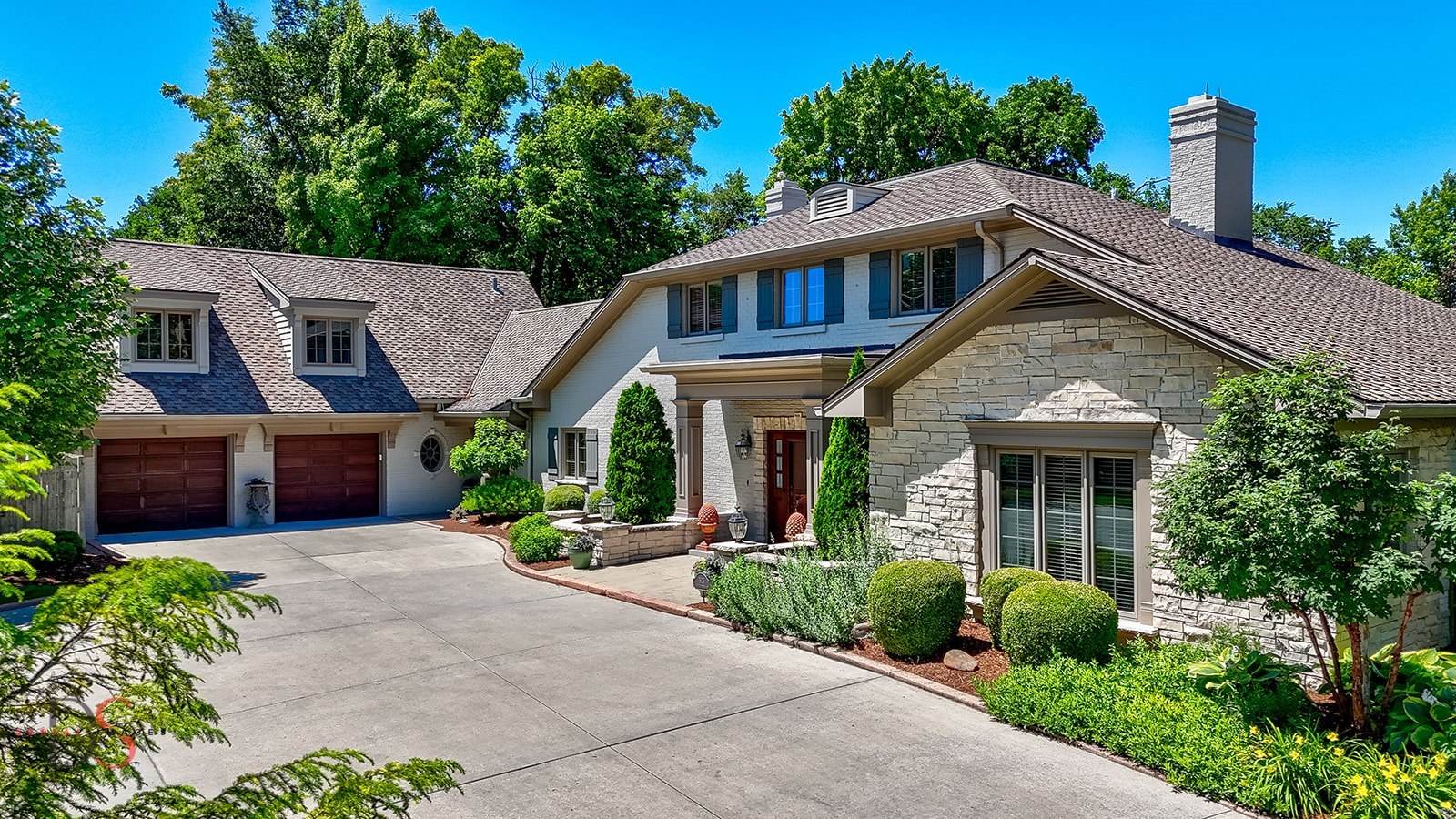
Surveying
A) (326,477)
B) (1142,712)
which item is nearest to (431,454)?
(326,477)

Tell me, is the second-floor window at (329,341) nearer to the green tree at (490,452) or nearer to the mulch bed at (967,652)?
the green tree at (490,452)

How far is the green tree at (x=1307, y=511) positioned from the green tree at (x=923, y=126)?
99.3 ft

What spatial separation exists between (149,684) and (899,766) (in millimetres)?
6149

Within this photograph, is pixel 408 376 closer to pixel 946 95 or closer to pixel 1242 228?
pixel 1242 228

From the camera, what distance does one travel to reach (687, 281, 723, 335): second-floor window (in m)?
20.4

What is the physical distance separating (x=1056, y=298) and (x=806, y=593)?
4.75 metres

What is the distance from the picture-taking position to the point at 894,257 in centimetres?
1698

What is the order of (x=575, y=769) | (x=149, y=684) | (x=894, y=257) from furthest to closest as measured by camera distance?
1. (x=894, y=257)
2. (x=575, y=769)
3. (x=149, y=684)

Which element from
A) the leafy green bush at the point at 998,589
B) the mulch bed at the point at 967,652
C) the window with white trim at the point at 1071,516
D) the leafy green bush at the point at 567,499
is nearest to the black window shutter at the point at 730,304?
the leafy green bush at the point at 567,499

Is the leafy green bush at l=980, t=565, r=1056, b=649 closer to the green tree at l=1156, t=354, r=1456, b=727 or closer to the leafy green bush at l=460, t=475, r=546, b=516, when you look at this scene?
the green tree at l=1156, t=354, r=1456, b=727

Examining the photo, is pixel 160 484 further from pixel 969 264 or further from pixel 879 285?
pixel 969 264

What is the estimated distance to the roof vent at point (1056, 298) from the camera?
11250mm

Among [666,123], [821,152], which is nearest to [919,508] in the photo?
[821,152]

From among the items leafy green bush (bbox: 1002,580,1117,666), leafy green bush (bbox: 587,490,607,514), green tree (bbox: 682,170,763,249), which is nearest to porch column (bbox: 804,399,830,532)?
leafy green bush (bbox: 587,490,607,514)
